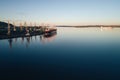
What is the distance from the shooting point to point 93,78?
58.0 ft

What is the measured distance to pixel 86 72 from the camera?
2005 centimetres

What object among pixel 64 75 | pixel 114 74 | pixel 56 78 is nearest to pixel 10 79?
pixel 56 78

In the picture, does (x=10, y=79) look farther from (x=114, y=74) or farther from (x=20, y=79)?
(x=114, y=74)

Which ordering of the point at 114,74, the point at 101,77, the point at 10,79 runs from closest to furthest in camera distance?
the point at 10,79
the point at 101,77
the point at 114,74

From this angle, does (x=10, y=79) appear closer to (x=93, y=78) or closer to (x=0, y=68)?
(x=0, y=68)

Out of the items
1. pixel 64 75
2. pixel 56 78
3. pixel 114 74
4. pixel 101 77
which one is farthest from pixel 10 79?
pixel 114 74

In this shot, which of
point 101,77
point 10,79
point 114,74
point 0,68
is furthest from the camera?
point 0,68

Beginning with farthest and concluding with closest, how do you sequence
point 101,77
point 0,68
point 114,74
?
point 0,68
point 114,74
point 101,77

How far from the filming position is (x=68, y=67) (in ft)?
73.5

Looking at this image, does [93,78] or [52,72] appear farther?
[52,72]

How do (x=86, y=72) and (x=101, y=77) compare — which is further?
(x=86, y=72)

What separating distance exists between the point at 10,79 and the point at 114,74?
12755 millimetres

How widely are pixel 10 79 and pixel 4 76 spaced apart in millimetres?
1392

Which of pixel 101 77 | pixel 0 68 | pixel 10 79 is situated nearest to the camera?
pixel 10 79
